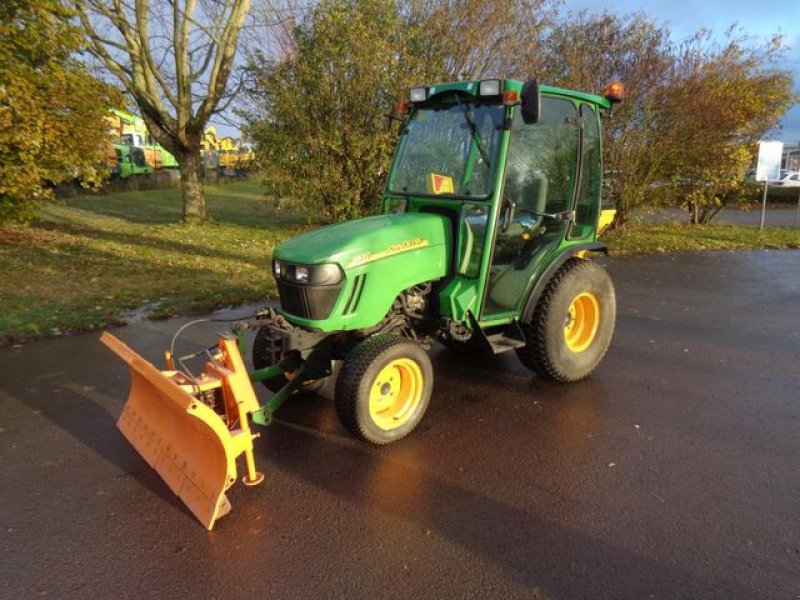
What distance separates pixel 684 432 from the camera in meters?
3.91

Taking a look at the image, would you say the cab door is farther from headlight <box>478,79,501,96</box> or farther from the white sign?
the white sign

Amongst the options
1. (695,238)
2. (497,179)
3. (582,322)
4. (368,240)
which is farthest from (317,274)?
(695,238)

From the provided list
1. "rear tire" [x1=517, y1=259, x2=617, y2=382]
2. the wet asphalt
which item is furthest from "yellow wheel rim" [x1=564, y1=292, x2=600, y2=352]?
the wet asphalt

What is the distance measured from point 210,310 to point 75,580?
4.58 meters

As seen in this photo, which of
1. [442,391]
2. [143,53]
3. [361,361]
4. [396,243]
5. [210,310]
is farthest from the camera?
[143,53]

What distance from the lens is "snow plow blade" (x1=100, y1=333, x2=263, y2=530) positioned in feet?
9.35

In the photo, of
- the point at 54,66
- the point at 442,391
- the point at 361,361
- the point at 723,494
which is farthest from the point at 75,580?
the point at 54,66

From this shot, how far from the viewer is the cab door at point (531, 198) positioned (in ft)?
13.6

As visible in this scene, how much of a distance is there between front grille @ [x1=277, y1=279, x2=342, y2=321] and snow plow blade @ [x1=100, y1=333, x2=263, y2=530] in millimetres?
561

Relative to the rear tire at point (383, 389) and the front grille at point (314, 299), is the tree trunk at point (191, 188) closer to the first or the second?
the front grille at point (314, 299)

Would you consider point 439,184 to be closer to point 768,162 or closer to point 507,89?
point 507,89

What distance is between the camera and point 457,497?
3.18m

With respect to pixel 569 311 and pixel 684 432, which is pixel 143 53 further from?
pixel 684 432

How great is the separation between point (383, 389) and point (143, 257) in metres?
7.43
